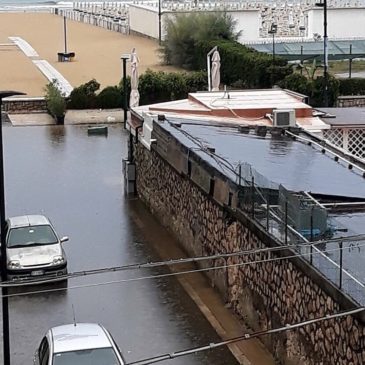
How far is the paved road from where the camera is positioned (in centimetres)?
1794

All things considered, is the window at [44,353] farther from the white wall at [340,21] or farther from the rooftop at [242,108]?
the white wall at [340,21]

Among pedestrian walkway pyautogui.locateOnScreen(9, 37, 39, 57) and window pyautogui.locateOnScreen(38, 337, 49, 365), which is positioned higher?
pedestrian walkway pyautogui.locateOnScreen(9, 37, 39, 57)

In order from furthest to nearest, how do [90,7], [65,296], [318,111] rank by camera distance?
[90,7], [318,111], [65,296]

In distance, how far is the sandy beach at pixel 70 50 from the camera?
55156 millimetres

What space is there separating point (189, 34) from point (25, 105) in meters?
16.8

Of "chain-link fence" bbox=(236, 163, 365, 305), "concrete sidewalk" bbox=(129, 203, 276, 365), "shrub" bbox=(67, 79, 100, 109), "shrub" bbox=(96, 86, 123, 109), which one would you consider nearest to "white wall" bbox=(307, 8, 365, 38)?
"shrub" bbox=(96, 86, 123, 109)

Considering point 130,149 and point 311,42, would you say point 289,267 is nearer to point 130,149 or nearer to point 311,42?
point 130,149

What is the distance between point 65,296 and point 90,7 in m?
99.8

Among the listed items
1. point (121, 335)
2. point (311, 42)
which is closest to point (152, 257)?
point (121, 335)

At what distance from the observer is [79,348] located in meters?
15.1

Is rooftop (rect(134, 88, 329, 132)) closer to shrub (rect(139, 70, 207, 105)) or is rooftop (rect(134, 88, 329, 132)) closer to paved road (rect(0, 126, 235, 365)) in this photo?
→ paved road (rect(0, 126, 235, 365))

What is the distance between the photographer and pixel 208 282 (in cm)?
2069

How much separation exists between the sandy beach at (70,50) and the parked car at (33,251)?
2758cm

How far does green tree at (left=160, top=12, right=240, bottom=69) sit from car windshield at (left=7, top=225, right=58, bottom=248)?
37752 mm
